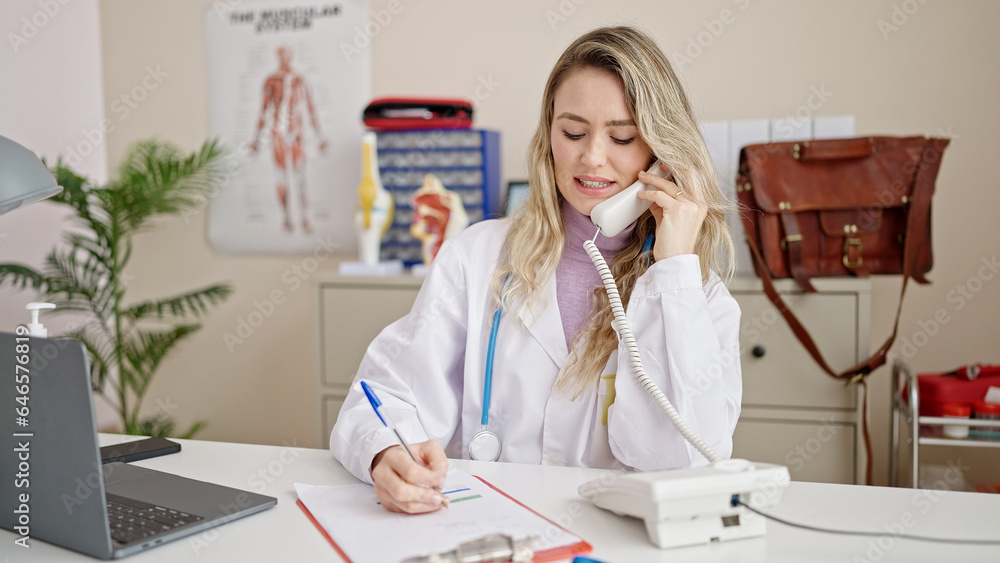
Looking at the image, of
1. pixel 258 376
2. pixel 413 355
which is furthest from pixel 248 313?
pixel 413 355

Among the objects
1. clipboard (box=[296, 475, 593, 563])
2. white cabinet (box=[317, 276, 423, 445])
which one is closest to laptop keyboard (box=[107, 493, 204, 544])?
clipboard (box=[296, 475, 593, 563])

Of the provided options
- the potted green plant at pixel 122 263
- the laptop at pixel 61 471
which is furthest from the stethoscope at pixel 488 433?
the potted green plant at pixel 122 263

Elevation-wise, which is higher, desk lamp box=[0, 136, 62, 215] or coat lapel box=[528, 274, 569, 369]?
desk lamp box=[0, 136, 62, 215]

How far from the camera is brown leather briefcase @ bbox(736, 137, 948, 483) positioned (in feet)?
A: 7.39

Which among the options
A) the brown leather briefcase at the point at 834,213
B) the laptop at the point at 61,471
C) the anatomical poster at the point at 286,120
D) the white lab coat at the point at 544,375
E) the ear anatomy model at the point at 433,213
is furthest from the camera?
the anatomical poster at the point at 286,120

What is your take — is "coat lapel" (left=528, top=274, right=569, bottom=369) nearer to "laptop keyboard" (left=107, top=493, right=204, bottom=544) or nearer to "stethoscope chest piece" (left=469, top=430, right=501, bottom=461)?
"stethoscope chest piece" (left=469, top=430, right=501, bottom=461)

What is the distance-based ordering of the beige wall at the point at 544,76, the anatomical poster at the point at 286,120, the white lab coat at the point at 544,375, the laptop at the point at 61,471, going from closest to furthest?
the laptop at the point at 61,471 → the white lab coat at the point at 544,375 → the beige wall at the point at 544,76 → the anatomical poster at the point at 286,120

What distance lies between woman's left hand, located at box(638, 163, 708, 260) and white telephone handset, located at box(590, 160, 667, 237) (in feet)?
0.06

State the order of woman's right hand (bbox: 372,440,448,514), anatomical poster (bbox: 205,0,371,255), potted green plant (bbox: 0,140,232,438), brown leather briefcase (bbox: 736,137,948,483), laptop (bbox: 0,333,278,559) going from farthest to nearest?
anatomical poster (bbox: 205,0,371,255) → potted green plant (bbox: 0,140,232,438) → brown leather briefcase (bbox: 736,137,948,483) → woman's right hand (bbox: 372,440,448,514) → laptop (bbox: 0,333,278,559)

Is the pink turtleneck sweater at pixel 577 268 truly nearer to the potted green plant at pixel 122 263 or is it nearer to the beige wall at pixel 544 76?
the beige wall at pixel 544 76

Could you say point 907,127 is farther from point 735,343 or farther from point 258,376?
point 258,376

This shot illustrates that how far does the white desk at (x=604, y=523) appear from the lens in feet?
3.04

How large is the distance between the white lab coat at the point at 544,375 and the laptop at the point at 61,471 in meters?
0.32

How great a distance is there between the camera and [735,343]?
1456mm
